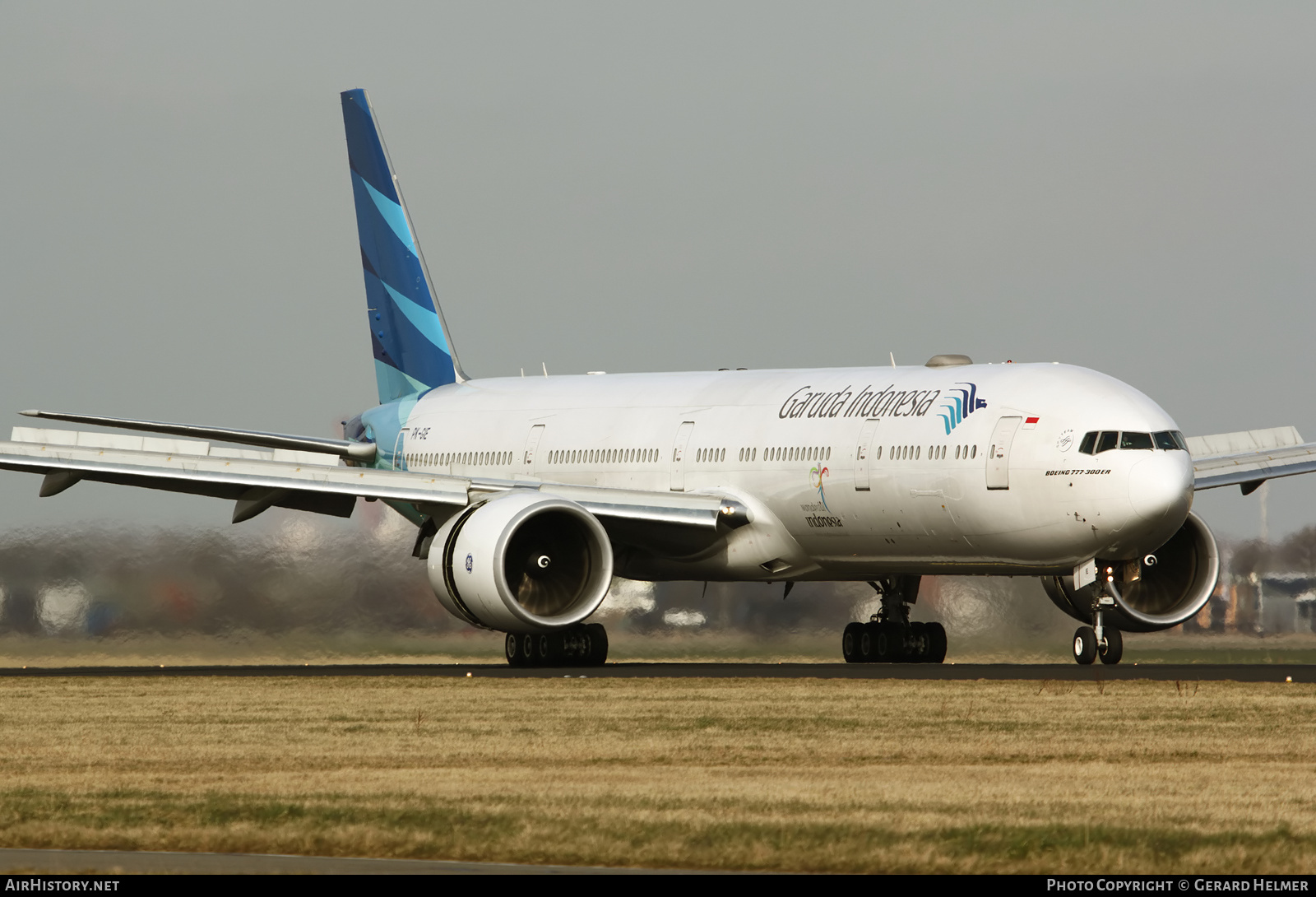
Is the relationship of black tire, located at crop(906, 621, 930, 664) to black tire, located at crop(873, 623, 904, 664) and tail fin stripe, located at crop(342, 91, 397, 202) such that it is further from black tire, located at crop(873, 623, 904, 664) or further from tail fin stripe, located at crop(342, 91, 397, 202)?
tail fin stripe, located at crop(342, 91, 397, 202)

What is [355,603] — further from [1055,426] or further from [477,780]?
[477,780]

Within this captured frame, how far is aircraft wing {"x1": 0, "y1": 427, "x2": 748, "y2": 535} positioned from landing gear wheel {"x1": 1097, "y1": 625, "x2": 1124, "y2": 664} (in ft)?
16.6

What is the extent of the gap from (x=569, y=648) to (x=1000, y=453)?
6.17 meters

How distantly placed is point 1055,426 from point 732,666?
5.37m

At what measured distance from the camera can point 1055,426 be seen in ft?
80.8

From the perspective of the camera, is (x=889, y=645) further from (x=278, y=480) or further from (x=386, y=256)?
(x=386, y=256)

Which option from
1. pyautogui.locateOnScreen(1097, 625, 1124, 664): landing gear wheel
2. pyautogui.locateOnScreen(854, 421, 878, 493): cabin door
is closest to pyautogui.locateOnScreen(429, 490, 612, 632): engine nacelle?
pyautogui.locateOnScreen(854, 421, 878, 493): cabin door

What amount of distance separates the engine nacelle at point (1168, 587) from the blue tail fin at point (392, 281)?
11630mm

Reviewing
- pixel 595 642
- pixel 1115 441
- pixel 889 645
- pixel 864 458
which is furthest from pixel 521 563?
pixel 1115 441

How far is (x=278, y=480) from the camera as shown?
27.1 metres

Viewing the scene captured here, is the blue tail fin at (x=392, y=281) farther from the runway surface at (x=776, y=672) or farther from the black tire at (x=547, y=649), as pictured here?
the black tire at (x=547, y=649)

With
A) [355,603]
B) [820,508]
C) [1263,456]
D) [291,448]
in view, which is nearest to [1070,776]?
[820,508]

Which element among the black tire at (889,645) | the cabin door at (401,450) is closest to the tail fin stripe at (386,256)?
the cabin door at (401,450)

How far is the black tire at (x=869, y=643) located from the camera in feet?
94.6
